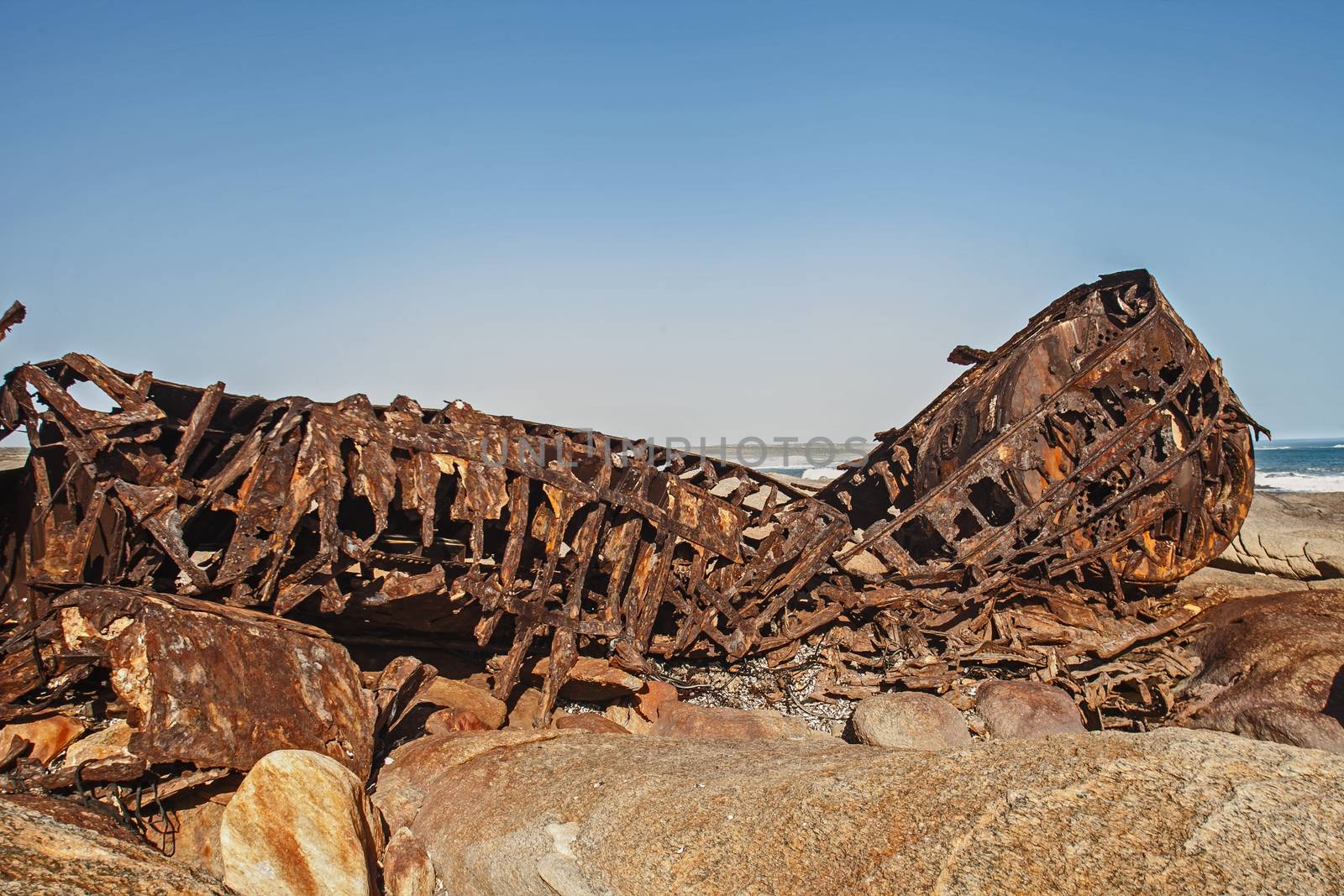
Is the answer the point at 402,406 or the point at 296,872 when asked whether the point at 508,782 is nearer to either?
the point at 296,872

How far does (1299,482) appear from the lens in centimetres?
4806

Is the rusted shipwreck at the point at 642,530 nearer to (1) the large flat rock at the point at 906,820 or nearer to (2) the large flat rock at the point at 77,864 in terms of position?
(2) the large flat rock at the point at 77,864

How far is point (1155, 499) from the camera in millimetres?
9117

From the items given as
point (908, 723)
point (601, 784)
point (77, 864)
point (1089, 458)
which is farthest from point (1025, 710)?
point (77, 864)

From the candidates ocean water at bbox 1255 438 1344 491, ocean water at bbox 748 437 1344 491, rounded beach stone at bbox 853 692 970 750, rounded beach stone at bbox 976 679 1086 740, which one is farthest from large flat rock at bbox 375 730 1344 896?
ocean water at bbox 1255 438 1344 491

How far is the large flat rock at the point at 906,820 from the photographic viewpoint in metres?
3.07

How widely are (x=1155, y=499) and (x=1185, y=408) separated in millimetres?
1076

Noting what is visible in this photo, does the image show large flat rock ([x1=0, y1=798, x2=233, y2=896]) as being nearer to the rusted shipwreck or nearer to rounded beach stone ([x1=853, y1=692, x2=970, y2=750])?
the rusted shipwreck

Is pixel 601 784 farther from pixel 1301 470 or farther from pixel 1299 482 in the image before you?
pixel 1301 470

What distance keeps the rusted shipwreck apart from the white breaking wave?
41024mm

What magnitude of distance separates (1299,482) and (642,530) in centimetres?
5421

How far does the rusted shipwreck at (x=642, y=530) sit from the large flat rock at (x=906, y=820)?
4.68 ft

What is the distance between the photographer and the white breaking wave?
44.2 metres

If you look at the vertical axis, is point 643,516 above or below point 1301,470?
below
